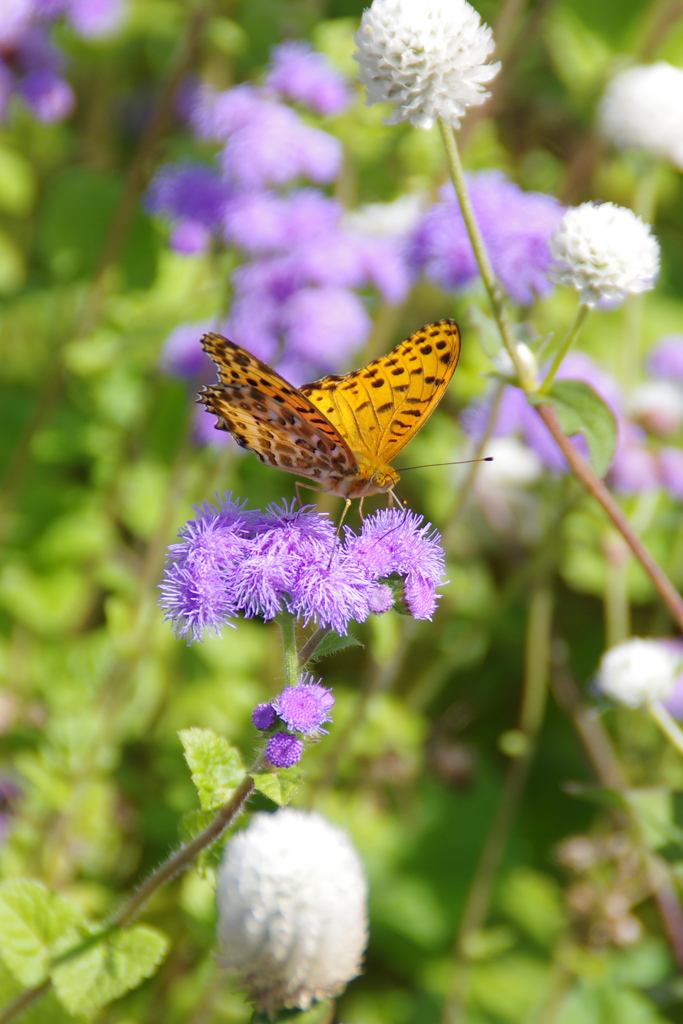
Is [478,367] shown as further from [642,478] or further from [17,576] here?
[17,576]

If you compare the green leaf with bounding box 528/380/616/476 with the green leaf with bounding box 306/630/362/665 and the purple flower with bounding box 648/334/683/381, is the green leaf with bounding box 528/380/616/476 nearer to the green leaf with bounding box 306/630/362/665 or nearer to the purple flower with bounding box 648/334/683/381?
the green leaf with bounding box 306/630/362/665

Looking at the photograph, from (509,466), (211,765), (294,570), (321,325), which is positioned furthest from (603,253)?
(509,466)

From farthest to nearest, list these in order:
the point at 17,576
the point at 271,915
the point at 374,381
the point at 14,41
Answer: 1. the point at 17,576
2. the point at 14,41
3. the point at 374,381
4. the point at 271,915

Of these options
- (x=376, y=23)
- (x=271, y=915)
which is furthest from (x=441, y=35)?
(x=271, y=915)

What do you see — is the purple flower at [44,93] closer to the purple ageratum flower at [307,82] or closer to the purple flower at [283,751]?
the purple ageratum flower at [307,82]

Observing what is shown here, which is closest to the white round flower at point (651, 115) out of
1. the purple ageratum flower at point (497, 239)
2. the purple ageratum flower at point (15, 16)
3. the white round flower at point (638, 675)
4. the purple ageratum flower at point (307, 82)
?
the purple ageratum flower at point (497, 239)

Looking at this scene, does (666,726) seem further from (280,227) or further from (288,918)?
(280,227)

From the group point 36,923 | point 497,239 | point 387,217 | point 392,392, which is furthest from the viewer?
point 387,217
